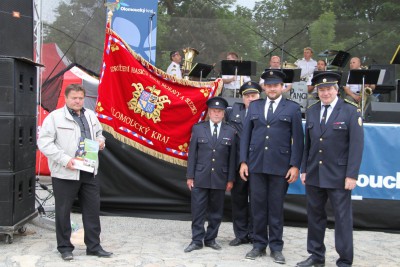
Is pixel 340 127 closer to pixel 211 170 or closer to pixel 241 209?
pixel 211 170

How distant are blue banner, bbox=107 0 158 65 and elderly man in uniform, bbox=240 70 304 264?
7452 mm

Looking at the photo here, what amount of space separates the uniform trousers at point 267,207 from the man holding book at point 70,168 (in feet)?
5.39

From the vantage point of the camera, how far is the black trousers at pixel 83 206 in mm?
5488

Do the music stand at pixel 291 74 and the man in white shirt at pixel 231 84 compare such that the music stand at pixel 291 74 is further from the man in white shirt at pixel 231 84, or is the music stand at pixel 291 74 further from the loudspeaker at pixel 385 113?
the loudspeaker at pixel 385 113

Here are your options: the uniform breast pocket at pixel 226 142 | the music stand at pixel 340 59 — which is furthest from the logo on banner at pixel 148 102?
the music stand at pixel 340 59

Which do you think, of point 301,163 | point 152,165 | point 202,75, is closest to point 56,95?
point 202,75

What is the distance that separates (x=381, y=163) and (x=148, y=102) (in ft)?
10.8

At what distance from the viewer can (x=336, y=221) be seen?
17.1 feet

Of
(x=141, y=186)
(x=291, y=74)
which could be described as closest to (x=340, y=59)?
(x=291, y=74)

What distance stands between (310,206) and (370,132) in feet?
7.13

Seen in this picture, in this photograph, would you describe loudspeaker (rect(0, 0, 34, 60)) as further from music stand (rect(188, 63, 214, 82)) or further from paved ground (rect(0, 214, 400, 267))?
music stand (rect(188, 63, 214, 82))

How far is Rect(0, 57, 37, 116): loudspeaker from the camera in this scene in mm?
5762

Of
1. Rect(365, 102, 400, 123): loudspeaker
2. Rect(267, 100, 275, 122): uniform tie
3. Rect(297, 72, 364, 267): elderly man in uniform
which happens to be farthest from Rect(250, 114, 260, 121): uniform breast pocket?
Rect(365, 102, 400, 123): loudspeaker

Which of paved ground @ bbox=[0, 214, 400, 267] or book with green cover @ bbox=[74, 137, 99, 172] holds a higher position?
book with green cover @ bbox=[74, 137, 99, 172]
